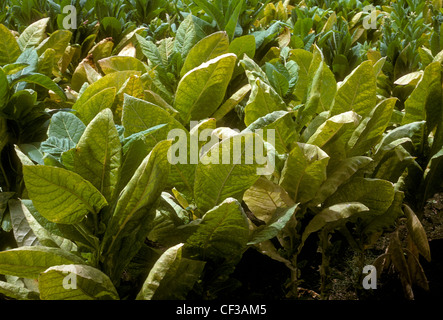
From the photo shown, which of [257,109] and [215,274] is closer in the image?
[215,274]

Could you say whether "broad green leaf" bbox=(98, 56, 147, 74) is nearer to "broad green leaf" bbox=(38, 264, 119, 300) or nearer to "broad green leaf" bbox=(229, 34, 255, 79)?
"broad green leaf" bbox=(229, 34, 255, 79)

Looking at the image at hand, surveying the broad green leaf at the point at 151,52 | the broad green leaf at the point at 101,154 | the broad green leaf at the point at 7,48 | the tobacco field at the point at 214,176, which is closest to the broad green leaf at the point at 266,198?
the tobacco field at the point at 214,176

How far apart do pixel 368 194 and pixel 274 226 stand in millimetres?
325

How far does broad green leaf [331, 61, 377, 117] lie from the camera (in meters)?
1.35

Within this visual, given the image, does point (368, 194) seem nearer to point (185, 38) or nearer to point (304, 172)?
point (304, 172)

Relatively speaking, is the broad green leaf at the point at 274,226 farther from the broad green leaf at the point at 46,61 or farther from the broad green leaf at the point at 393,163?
the broad green leaf at the point at 46,61

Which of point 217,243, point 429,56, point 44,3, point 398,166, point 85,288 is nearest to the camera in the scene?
point 85,288

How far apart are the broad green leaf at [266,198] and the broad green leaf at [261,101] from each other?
19cm

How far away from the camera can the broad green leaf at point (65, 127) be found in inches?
43.0

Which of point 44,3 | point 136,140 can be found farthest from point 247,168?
point 44,3

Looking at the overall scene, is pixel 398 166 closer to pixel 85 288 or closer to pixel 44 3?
pixel 85 288
